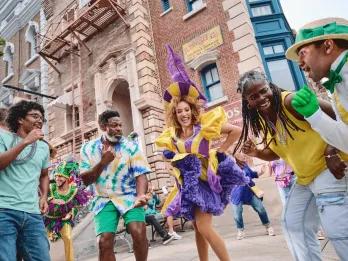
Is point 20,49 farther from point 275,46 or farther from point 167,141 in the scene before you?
point 167,141

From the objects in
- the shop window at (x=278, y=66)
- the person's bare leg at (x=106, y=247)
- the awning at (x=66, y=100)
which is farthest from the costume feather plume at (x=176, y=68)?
the awning at (x=66, y=100)

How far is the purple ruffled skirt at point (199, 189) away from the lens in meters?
3.12

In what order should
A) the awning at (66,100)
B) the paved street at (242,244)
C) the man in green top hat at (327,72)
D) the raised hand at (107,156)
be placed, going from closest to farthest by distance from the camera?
the man in green top hat at (327,72), the raised hand at (107,156), the paved street at (242,244), the awning at (66,100)

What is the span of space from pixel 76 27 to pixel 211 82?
7.61 metres

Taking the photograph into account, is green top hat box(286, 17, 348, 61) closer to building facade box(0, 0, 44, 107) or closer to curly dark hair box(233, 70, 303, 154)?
curly dark hair box(233, 70, 303, 154)

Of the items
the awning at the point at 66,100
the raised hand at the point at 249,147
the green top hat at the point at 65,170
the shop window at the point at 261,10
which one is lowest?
the raised hand at the point at 249,147

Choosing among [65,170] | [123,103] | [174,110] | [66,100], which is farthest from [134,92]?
[174,110]

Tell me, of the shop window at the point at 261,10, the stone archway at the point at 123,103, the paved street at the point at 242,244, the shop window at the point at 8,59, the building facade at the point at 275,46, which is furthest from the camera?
the shop window at the point at 8,59

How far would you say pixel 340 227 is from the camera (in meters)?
1.68

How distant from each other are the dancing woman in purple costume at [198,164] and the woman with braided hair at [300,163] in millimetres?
909

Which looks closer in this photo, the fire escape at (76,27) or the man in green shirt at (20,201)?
the man in green shirt at (20,201)

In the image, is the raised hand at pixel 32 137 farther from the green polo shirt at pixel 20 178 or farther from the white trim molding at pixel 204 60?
the white trim molding at pixel 204 60

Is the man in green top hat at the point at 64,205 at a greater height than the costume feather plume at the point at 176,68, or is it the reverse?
the costume feather plume at the point at 176,68

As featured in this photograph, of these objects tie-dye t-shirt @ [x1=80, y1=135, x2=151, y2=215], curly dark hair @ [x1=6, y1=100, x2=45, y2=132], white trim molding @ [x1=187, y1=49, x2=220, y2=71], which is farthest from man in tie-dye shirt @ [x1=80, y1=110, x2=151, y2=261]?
white trim molding @ [x1=187, y1=49, x2=220, y2=71]
